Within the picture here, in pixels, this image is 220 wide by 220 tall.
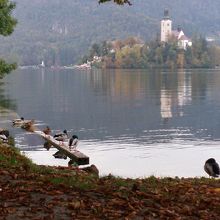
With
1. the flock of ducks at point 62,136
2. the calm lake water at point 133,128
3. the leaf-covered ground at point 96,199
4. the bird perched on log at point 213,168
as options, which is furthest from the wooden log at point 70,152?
the leaf-covered ground at point 96,199

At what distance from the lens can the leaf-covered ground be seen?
10.3 metres

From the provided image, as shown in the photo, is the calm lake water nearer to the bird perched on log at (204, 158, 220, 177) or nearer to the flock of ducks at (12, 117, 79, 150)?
the flock of ducks at (12, 117, 79, 150)

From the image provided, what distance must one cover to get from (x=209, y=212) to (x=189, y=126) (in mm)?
52498

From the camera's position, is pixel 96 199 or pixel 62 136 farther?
pixel 62 136

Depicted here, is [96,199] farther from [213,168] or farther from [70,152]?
[70,152]

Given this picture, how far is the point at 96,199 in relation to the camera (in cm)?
1125

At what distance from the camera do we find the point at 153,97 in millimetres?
103062

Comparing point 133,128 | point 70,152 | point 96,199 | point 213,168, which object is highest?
point 96,199

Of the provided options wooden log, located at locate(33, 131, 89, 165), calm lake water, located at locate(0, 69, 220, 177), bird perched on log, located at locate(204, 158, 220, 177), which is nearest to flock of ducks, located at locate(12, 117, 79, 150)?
wooden log, located at locate(33, 131, 89, 165)

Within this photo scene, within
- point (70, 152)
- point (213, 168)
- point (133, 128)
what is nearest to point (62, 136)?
point (70, 152)

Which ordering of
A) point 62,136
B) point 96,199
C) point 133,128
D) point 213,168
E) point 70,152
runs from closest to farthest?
point 96,199, point 213,168, point 70,152, point 62,136, point 133,128

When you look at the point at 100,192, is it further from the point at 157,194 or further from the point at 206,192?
the point at 206,192

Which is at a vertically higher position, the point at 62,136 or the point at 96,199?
the point at 96,199

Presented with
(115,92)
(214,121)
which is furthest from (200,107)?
(115,92)
